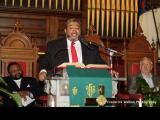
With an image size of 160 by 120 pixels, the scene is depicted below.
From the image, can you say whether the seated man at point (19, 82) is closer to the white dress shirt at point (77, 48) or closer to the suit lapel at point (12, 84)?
the suit lapel at point (12, 84)

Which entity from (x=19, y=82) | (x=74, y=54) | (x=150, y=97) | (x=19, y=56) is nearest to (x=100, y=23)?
(x=19, y=56)

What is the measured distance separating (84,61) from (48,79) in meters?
1.01

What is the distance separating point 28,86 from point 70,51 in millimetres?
903

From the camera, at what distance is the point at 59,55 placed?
170 inches

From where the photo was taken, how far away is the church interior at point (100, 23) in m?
6.21

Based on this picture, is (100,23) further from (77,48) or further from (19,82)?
(77,48)

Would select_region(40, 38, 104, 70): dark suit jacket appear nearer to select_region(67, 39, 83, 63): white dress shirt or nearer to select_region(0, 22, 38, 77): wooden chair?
select_region(67, 39, 83, 63): white dress shirt

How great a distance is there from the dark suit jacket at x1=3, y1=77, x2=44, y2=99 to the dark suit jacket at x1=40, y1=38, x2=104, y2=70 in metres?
0.65

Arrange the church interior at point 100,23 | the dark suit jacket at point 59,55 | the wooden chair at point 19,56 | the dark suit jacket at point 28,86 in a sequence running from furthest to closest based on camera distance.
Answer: the church interior at point 100,23
the wooden chair at point 19,56
the dark suit jacket at point 28,86
the dark suit jacket at point 59,55

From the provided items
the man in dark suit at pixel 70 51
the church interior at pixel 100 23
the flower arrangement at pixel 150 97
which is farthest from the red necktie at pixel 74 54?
the church interior at pixel 100 23

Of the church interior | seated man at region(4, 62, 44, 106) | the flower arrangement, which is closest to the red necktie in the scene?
seated man at region(4, 62, 44, 106)

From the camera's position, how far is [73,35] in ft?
14.2
